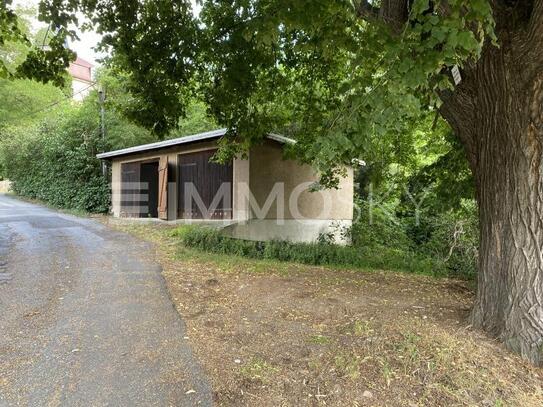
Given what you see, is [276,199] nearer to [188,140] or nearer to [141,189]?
[188,140]

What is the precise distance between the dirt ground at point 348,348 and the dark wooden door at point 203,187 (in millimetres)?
5440

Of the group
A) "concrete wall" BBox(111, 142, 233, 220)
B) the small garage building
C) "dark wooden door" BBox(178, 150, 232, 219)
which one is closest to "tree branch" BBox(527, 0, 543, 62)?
the small garage building

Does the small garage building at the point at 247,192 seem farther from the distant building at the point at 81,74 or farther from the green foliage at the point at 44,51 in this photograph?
the distant building at the point at 81,74

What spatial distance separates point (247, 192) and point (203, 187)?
1731 millimetres

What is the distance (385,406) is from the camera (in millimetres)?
2676

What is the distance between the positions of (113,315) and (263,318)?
1.68 metres

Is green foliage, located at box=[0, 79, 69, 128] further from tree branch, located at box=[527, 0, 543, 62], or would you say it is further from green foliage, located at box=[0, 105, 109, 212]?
tree branch, located at box=[527, 0, 543, 62]

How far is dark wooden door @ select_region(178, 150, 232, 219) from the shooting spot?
10.9 m

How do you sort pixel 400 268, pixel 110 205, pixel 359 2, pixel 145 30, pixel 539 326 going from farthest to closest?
pixel 110 205 < pixel 400 268 < pixel 145 30 < pixel 359 2 < pixel 539 326

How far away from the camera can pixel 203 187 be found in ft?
37.8

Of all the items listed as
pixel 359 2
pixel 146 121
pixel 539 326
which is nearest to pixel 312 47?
pixel 359 2

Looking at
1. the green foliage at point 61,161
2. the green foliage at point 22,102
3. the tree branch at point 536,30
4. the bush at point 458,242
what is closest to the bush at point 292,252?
the bush at point 458,242

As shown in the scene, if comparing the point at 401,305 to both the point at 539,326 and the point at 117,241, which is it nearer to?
the point at 539,326

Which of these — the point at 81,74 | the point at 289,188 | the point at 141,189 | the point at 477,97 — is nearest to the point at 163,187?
the point at 141,189
